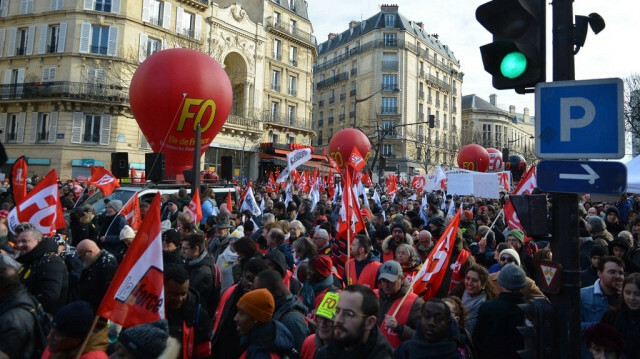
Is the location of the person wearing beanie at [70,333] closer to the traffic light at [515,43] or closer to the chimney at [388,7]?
the traffic light at [515,43]

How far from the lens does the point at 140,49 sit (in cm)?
3019

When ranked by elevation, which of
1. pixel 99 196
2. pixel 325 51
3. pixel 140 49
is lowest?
pixel 99 196

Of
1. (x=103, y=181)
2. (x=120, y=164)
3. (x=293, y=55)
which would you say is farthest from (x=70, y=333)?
(x=293, y=55)

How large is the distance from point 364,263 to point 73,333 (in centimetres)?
339

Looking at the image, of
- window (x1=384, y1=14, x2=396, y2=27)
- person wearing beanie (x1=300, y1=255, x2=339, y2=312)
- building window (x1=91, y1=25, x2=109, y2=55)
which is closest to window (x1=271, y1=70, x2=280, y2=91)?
building window (x1=91, y1=25, x2=109, y2=55)

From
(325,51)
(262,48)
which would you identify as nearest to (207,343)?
(262,48)

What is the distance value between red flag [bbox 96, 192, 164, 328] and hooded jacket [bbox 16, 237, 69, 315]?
1.43m

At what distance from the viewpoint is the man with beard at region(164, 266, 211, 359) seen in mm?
3402

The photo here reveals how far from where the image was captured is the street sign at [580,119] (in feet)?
8.51

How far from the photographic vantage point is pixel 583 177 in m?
2.61

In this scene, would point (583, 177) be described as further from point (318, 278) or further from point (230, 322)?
point (230, 322)

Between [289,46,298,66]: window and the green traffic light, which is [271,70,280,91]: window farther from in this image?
the green traffic light

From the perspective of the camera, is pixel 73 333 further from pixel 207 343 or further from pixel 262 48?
pixel 262 48

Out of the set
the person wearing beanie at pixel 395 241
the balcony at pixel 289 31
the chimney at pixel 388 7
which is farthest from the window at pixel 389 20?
the person wearing beanie at pixel 395 241
